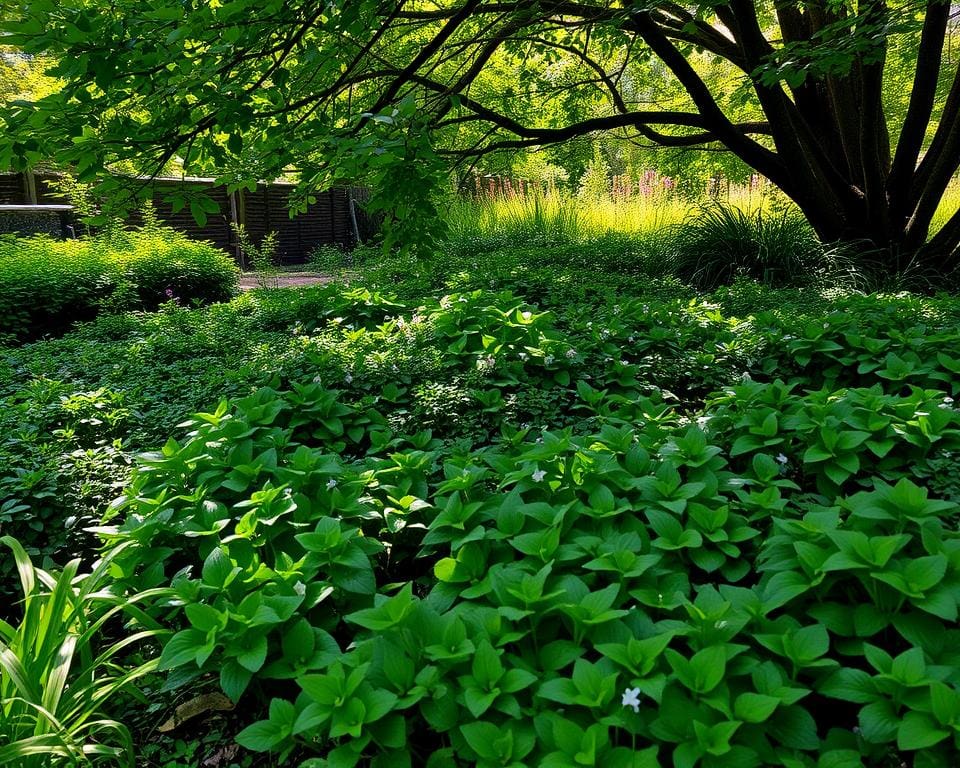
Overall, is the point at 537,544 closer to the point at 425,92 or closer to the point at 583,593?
the point at 583,593

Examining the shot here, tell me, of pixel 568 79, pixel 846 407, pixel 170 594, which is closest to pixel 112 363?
pixel 170 594

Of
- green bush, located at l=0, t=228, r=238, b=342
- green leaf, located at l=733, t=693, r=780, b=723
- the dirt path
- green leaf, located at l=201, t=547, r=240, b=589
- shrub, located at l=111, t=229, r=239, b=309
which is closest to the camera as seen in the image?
green leaf, located at l=733, t=693, r=780, b=723

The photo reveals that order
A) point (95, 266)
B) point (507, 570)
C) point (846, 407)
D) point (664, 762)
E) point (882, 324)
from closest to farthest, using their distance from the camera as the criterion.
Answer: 1. point (664, 762)
2. point (507, 570)
3. point (846, 407)
4. point (882, 324)
5. point (95, 266)

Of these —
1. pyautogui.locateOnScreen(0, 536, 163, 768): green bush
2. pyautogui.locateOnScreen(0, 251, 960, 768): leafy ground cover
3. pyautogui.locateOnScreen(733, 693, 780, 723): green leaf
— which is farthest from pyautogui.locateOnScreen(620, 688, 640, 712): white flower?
pyautogui.locateOnScreen(0, 536, 163, 768): green bush

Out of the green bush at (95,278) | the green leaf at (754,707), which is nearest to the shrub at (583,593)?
the green leaf at (754,707)

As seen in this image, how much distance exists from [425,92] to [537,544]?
250 inches

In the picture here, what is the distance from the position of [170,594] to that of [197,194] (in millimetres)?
1907

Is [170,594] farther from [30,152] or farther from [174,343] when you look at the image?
[174,343]

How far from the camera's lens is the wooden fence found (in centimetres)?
1262

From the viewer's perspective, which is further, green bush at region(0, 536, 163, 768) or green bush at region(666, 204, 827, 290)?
green bush at region(666, 204, 827, 290)

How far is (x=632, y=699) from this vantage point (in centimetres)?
130

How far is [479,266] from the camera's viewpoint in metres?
8.11

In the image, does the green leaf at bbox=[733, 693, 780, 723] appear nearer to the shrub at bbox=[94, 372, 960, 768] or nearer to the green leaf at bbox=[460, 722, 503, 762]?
the shrub at bbox=[94, 372, 960, 768]

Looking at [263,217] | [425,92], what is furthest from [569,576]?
[263,217]
